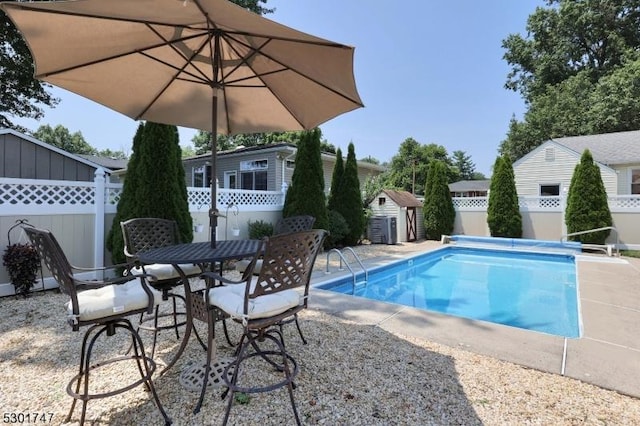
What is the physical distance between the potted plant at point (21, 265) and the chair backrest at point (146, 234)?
226 centimetres

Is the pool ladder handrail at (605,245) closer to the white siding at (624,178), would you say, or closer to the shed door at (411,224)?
the white siding at (624,178)

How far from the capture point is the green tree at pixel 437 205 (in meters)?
12.9

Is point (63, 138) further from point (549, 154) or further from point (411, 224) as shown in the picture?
point (549, 154)

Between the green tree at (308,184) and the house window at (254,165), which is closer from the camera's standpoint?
the green tree at (308,184)

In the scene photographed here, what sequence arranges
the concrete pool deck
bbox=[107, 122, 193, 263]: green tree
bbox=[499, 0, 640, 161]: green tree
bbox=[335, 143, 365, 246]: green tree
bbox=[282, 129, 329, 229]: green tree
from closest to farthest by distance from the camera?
1. the concrete pool deck
2. bbox=[107, 122, 193, 263]: green tree
3. bbox=[282, 129, 329, 229]: green tree
4. bbox=[335, 143, 365, 246]: green tree
5. bbox=[499, 0, 640, 161]: green tree

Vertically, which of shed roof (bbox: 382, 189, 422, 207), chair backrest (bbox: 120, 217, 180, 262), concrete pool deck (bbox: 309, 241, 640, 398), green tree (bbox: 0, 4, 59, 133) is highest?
green tree (bbox: 0, 4, 59, 133)

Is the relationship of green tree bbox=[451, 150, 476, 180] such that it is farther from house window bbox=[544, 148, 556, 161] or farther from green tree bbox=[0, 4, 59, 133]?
green tree bbox=[0, 4, 59, 133]

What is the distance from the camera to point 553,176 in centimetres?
1461

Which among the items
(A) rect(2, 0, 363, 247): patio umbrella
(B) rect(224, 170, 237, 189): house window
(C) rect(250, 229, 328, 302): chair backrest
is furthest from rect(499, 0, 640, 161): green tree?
(C) rect(250, 229, 328, 302): chair backrest

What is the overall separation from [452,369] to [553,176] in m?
15.3

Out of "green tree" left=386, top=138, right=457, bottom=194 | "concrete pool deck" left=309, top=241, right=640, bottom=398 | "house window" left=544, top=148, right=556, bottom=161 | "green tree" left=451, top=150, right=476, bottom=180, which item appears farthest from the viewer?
"green tree" left=451, top=150, right=476, bottom=180

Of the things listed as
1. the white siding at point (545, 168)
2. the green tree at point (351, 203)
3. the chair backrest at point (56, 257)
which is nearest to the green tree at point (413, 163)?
the white siding at point (545, 168)

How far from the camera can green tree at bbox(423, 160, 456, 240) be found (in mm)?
12930

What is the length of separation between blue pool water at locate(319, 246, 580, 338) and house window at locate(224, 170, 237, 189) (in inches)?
311
